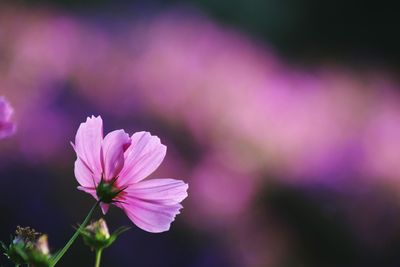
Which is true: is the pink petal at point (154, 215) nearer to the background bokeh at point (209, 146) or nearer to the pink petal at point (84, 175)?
the pink petal at point (84, 175)

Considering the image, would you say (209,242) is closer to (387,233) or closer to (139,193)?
(387,233)

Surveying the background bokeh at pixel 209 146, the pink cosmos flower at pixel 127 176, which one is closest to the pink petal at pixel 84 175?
the pink cosmos flower at pixel 127 176

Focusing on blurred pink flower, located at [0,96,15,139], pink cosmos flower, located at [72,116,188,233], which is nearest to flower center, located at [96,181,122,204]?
pink cosmos flower, located at [72,116,188,233]

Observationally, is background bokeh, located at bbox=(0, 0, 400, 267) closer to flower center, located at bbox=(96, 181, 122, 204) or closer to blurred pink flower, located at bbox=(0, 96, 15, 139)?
flower center, located at bbox=(96, 181, 122, 204)

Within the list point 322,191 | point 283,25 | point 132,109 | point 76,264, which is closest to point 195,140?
point 132,109

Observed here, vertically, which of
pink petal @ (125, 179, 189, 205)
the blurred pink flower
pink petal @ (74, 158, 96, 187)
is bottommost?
pink petal @ (74, 158, 96, 187)
